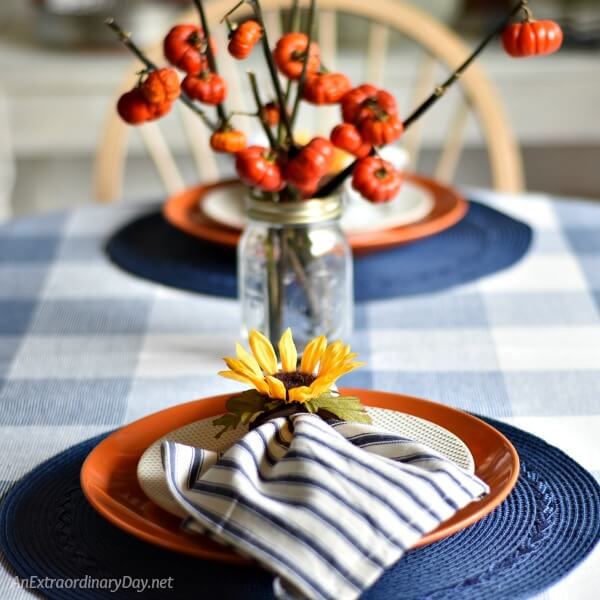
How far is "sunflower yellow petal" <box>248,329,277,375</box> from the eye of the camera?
0.72 meters

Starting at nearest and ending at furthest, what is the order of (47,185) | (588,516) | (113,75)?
1. (588,516)
2. (113,75)
3. (47,185)

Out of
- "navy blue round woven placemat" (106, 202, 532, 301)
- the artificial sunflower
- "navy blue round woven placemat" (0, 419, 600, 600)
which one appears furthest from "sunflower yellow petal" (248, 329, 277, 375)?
"navy blue round woven placemat" (106, 202, 532, 301)

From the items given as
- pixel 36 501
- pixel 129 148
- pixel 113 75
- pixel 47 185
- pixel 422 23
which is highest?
pixel 36 501

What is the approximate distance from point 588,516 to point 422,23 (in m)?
1.13

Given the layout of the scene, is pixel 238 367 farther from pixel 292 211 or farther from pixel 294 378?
pixel 292 211

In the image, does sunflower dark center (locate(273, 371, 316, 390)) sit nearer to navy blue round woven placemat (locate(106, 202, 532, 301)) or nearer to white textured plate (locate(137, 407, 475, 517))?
white textured plate (locate(137, 407, 475, 517))

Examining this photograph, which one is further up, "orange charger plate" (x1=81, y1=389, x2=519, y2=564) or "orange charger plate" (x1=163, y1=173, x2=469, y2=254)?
"orange charger plate" (x1=81, y1=389, x2=519, y2=564)

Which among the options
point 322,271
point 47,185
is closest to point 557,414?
point 322,271

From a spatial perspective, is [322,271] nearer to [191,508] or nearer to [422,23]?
[191,508]

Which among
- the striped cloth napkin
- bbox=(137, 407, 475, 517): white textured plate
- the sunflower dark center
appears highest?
the striped cloth napkin

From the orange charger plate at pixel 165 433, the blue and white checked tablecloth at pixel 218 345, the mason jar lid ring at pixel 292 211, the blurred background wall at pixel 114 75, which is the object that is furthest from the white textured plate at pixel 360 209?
the blurred background wall at pixel 114 75

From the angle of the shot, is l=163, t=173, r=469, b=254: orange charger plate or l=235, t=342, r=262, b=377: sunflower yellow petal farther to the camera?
l=163, t=173, r=469, b=254: orange charger plate

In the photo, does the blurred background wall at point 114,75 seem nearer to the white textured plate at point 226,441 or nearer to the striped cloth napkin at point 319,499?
the white textured plate at point 226,441

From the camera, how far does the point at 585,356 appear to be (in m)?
0.94
